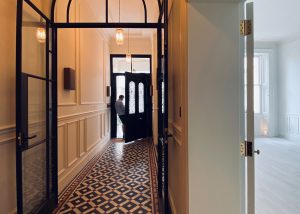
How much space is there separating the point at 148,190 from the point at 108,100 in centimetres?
450

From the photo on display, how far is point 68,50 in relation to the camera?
3.50 m

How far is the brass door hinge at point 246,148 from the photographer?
1.37 metres

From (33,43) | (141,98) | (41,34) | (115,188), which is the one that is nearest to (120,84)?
(141,98)

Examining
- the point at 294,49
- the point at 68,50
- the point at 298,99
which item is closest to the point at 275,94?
the point at 298,99

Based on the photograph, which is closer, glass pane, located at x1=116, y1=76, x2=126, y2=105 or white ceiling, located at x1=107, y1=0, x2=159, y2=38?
white ceiling, located at x1=107, y1=0, x2=159, y2=38

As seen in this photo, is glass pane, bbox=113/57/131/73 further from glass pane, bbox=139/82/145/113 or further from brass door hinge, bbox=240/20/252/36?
brass door hinge, bbox=240/20/252/36

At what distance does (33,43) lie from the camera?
2.27 meters

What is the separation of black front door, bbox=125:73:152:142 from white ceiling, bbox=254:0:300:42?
374 centimetres

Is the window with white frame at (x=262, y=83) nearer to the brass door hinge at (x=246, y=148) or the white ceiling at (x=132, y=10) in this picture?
the white ceiling at (x=132, y=10)

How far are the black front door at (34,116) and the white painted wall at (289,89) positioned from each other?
7362 millimetres

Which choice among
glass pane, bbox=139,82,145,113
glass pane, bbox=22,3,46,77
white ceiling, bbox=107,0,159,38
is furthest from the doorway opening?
glass pane, bbox=22,3,46,77

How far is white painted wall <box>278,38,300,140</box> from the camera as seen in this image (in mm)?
6891

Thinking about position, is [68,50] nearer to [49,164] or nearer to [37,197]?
[49,164]

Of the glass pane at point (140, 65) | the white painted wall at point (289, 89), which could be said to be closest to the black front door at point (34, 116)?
the glass pane at point (140, 65)
